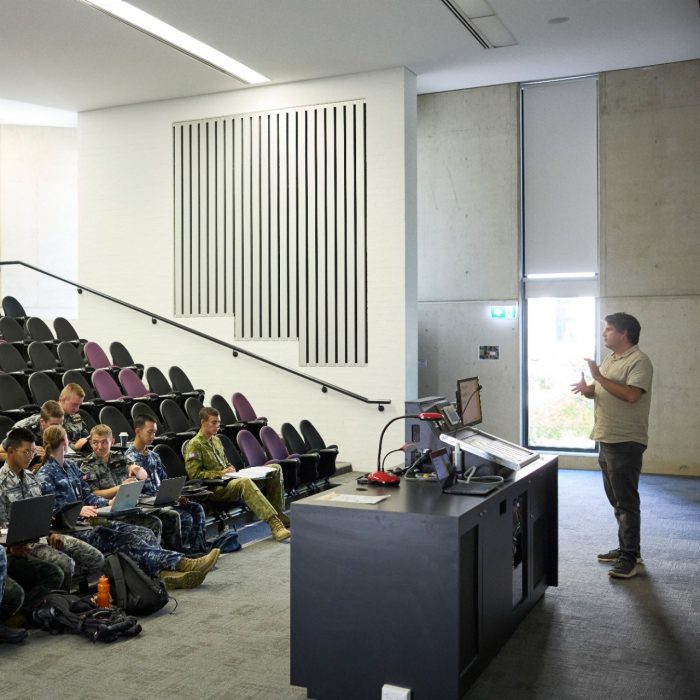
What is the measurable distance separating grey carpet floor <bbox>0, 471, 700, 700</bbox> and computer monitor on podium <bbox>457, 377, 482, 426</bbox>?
1128mm

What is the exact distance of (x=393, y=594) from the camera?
3354 millimetres

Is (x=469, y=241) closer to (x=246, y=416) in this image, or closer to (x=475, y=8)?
(x=475, y=8)

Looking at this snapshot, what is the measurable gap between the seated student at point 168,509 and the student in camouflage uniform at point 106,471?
0.27ft

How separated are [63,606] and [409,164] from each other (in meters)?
6.30

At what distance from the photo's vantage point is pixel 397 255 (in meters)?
9.19

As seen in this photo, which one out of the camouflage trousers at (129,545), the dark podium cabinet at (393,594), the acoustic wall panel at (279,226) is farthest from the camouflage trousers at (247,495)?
the acoustic wall panel at (279,226)

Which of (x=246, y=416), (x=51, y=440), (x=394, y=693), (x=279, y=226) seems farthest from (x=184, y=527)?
(x=279, y=226)

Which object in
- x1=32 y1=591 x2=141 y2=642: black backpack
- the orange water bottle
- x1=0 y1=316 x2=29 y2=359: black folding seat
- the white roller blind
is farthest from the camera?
the white roller blind

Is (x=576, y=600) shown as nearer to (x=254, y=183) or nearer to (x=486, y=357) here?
(x=486, y=357)

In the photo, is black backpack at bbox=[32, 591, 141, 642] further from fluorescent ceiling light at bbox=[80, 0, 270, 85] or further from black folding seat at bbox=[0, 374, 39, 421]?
fluorescent ceiling light at bbox=[80, 0, 270, 85]

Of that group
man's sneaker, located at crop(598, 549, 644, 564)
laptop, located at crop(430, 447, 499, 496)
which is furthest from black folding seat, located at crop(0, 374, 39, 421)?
man's sneaker, located at crop(598, 549, 644, 564)

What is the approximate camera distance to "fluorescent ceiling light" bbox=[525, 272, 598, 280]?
10188mm

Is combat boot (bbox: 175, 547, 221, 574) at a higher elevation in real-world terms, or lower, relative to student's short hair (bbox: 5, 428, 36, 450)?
lower

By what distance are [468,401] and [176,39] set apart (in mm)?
5673
